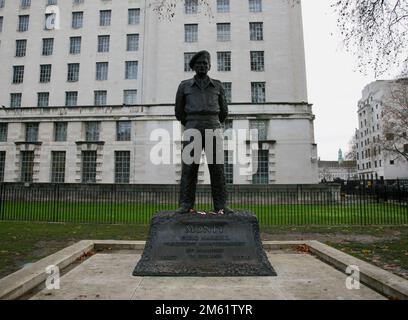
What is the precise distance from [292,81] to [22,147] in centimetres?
2819

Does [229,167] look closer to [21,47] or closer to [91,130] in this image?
[91,130]

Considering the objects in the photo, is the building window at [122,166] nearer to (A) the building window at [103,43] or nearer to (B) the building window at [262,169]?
(B) the building window at [262,169]

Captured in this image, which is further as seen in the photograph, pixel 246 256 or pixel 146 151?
pixel 146 151

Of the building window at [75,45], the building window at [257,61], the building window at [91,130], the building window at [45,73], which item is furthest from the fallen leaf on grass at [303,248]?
the building window at [45,73]

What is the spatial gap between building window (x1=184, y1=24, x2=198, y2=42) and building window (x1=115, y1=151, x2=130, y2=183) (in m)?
14.0

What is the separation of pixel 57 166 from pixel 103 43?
49.6 feet

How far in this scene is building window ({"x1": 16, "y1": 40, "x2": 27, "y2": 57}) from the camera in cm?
3722

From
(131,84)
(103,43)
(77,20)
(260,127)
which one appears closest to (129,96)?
(131,84)

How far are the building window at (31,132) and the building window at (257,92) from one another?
22556 mm

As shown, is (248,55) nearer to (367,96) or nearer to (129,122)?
(129,122)

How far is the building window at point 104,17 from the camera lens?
1426 inches

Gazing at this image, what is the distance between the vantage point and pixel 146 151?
2998 centimetres

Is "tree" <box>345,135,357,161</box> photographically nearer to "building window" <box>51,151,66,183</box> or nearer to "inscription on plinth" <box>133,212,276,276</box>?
"building window" <box>51,151,66,183</box>
